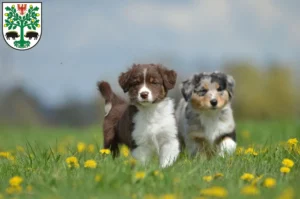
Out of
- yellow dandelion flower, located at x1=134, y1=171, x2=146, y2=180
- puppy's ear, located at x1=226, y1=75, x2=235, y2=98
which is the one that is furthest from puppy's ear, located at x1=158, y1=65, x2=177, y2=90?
yellow dandelion flower, located at x1=134, y1=171, x2=146, y2=180

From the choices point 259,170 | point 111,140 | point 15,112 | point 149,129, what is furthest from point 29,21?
point 15,112

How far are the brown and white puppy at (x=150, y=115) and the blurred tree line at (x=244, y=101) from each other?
29.0 meters

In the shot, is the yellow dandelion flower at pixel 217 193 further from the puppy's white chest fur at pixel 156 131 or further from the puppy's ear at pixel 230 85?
the puppy's ear at pixel 230 85

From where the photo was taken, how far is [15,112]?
3588 cm

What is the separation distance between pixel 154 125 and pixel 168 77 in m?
0.66

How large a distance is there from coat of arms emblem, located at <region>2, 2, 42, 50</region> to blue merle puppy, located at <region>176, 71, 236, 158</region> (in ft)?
9.97

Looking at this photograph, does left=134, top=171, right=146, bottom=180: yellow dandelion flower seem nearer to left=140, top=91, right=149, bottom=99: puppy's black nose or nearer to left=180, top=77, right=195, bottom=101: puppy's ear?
left=140, top=91, right=149, bottom=99: puppy's black nose

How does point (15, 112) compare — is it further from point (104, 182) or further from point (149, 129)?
point (104, 182)

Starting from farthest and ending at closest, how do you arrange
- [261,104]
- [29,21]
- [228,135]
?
[261,104] → [29,21] → [228,135]

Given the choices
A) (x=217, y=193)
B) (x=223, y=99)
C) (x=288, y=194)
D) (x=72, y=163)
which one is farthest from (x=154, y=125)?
(x=288, y=194)

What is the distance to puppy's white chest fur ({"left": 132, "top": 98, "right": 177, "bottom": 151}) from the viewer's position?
25.3ft

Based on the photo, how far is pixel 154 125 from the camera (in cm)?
775

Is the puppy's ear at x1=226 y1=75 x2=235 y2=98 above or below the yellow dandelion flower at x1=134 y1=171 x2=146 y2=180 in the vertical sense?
above

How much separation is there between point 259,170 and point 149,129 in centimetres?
191
